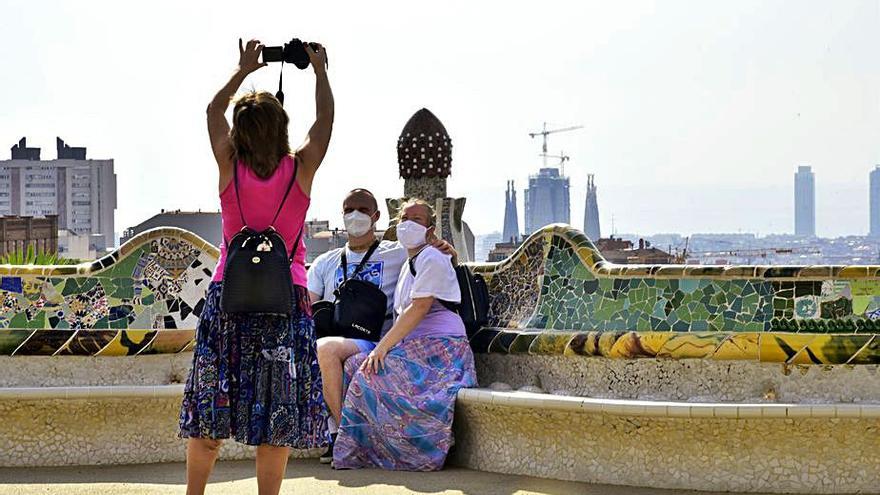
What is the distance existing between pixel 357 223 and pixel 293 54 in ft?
7.93

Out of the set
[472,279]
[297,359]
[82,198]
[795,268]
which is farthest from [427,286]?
[82,198]

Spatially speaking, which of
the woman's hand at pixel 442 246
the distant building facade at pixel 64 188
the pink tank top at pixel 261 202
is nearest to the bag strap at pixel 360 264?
the woman's hand at pixel 442 246

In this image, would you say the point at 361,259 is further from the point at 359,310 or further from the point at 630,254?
the point at 630,254

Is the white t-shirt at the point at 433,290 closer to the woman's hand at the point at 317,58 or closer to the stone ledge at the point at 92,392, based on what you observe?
the stone ledge at the point at 92,392

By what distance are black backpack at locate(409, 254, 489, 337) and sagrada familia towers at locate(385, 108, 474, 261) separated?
213 centimetres

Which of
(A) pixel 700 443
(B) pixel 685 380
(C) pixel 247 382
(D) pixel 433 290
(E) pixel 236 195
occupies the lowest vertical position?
(A) pixel 700 443

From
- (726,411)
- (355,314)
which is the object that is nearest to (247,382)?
(726,411)

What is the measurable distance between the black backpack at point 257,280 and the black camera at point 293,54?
2.42 feet

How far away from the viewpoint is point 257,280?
539 centimetres

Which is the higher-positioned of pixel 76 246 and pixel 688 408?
pixel 76 246

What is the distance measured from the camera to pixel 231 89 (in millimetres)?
5695

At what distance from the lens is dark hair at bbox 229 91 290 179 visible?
5.49 m

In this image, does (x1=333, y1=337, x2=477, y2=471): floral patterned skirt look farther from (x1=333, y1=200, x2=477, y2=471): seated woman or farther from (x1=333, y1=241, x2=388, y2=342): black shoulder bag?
(x1=333, y1=241, x2=388, y2=342): black shoulder bag

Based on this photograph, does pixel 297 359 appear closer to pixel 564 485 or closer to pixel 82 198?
pixel 564 485
